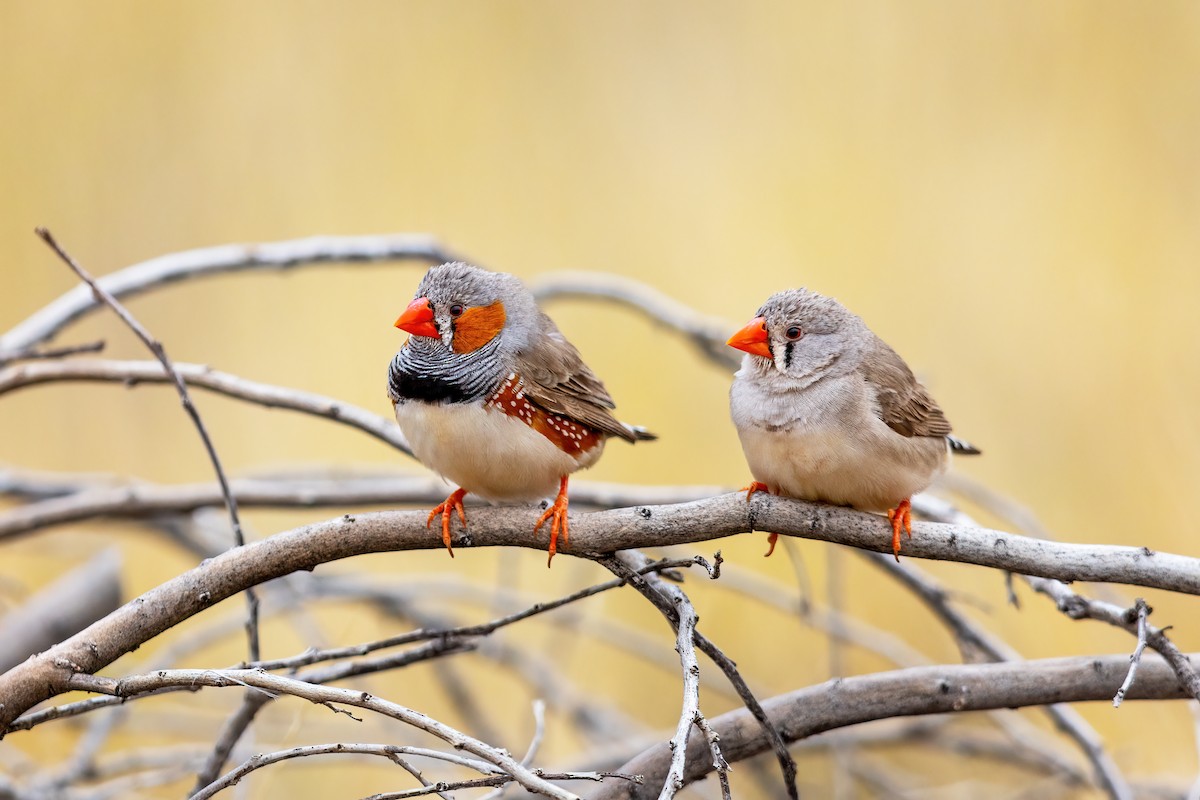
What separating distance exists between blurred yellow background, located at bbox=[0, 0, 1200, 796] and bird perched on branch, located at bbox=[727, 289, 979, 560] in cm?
214

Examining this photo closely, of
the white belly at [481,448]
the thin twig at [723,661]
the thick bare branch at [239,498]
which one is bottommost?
the thin twig at [723,661]

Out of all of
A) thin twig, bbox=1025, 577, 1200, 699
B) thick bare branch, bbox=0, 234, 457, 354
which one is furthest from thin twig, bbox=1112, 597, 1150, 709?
thick bare branch, bbox=0, 234, 457, 354

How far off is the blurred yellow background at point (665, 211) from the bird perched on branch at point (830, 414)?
2136 millimetres

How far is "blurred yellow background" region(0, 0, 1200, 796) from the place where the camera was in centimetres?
414

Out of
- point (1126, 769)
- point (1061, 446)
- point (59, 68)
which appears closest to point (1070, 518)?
point (1061, 446)

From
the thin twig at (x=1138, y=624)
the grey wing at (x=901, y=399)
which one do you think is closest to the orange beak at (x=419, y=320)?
the grey wing at (x=901, y=399)

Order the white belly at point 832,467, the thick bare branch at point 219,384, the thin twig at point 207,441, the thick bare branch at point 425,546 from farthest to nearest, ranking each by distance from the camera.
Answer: the thick bare branch at point 219,384 < the thin twig at point 207,441 < the white belly at point 832,467 < the thick bare branch at point 425,546

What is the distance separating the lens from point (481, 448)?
1929mm

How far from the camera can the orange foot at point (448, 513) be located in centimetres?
174

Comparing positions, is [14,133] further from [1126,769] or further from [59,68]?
[1126,769]

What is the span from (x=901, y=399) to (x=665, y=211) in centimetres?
263

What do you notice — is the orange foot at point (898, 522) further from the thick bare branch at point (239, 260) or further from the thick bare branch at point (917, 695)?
the thick bare branch at point (239, 260)

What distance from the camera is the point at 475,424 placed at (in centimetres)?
196

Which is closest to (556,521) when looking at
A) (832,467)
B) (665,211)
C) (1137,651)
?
(832,467)
